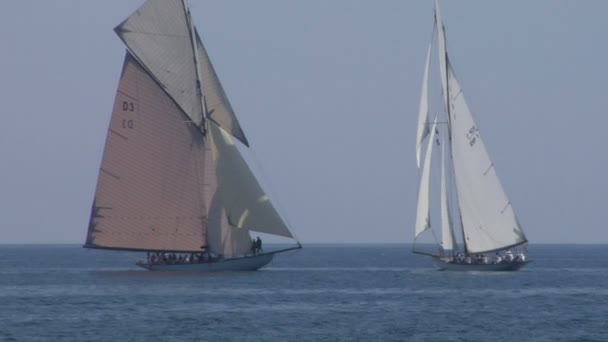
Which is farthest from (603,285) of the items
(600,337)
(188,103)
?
(600,337)

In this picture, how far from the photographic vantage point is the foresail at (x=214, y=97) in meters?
94.6

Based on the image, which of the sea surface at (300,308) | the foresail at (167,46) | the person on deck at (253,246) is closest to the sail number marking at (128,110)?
the foresail at (167,46)

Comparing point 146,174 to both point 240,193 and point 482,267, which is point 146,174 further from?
point 482,267

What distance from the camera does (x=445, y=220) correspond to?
9794cm

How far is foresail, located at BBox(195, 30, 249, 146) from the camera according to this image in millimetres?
94625

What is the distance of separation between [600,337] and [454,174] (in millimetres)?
39049

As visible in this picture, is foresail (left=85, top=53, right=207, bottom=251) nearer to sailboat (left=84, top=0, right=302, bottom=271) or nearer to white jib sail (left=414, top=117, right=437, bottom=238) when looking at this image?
sailboat (left=84, top=0, right=302, bottom=271)

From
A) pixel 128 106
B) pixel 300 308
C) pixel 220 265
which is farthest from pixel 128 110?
pixel 300 308

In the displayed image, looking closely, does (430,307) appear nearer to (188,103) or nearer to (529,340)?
(529,340)

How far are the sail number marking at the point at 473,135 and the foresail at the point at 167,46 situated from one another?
17.2 m

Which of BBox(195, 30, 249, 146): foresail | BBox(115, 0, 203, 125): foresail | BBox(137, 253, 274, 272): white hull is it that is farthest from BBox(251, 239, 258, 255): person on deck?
BBox(115, 0, 203, 125): foresail

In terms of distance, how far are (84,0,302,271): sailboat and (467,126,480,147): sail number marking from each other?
43.0ft

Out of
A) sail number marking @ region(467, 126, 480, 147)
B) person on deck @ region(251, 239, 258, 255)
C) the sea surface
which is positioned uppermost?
sail number marking @ region(467, 126, 480, 147)

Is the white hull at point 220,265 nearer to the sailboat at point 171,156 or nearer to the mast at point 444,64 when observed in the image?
the sailboat at point 171,156
